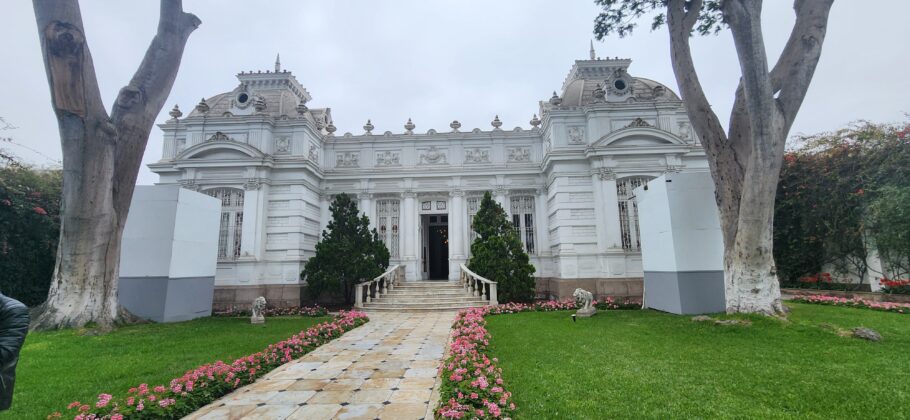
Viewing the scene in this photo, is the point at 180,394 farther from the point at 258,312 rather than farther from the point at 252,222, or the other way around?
the point at 252,222

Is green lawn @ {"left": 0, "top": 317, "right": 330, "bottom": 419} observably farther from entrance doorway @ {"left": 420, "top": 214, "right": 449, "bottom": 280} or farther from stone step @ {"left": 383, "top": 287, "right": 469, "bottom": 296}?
entrance doorway @ {"left": 420, "top": 214, "right": 449, "bottom": 280}

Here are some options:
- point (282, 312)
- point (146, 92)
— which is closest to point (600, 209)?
point (282, 312)

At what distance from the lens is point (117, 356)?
6.54 metres

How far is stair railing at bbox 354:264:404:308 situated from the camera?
43.2 feet

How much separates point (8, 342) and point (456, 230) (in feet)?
46.0

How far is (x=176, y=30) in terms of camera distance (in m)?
9.39

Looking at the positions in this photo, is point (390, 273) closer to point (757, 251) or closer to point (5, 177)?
point (757, 251)

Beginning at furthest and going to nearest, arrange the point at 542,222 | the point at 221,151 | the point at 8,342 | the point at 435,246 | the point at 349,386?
1. the point at 435,246
2. the point at 542,222
3. the point at 221,151
4. the point at 349,386
5. the point at 8,342

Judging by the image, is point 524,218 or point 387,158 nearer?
point 524,218

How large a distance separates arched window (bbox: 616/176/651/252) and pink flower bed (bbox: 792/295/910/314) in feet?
15.4

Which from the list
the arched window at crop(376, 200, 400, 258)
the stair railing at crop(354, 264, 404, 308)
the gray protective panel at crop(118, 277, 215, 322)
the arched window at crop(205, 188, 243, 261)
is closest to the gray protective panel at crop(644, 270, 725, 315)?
the stair railing at crop(354, 264, 404, 308)

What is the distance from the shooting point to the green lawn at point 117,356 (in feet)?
15.2

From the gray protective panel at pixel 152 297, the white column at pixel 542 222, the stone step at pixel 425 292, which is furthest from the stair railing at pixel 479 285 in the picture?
the gray protective panel at pixel 152 297

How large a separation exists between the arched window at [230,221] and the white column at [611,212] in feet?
42.2
